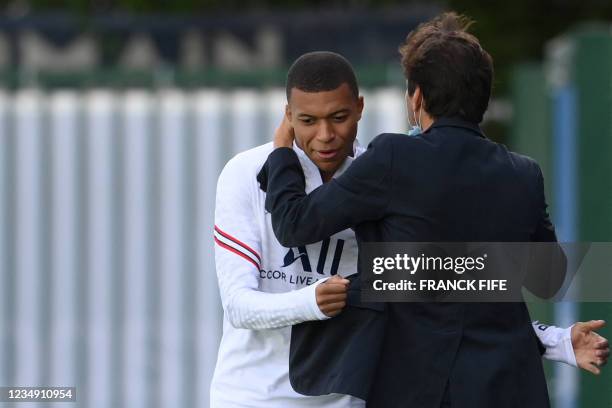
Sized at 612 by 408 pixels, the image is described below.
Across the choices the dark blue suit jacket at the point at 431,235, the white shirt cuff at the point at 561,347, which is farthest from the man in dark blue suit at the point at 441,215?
the white shirt cuff at the point at 561,347

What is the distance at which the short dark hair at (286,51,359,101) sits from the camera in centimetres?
331

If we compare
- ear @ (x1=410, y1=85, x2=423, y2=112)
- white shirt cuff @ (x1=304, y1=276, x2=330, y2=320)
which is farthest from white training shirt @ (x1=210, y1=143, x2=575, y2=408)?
ear @ (x1=410, y1=85, x2=423, y2=112)

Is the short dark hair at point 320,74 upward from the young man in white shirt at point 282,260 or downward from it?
upward

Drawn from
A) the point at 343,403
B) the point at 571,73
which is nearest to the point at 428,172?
the point at 343,403

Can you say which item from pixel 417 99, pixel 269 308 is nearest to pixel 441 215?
pixel 417 99

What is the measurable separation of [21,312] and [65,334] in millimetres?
250

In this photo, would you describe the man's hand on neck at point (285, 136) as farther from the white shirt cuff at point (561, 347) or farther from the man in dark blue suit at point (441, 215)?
the white shirt cuff at point (561, 347)

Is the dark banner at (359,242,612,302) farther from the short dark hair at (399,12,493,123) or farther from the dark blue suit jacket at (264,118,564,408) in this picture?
the short dark hair at (399,12,493,123)

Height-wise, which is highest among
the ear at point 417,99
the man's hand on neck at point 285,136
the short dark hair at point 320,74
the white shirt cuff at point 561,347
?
the short dark hair at point 320,74

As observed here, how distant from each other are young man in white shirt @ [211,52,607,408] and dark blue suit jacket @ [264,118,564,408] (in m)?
0.17

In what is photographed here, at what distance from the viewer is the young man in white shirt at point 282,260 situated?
329cm

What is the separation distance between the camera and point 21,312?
22.2 ft

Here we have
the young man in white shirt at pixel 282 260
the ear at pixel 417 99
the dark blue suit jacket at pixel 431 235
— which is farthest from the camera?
the young man in white shirt at pixel 282 260

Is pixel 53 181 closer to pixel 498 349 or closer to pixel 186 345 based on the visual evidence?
pixel 186 345
